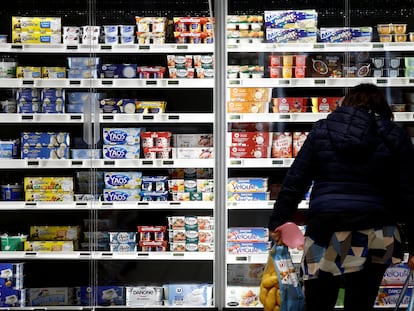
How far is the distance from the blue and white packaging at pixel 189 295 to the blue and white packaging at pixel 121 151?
1.08m

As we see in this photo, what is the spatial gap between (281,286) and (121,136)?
6.28ft

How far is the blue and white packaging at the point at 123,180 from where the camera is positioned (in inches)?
207

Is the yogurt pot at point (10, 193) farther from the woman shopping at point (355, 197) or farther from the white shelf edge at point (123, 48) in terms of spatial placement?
the woman shopping at point (355, 197)

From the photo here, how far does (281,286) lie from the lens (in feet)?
13.0

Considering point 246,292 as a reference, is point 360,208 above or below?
above

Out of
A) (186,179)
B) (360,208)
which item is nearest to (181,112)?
(186,179)

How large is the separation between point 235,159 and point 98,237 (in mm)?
1228

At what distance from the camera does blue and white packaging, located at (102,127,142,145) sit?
A: 5.22 meters

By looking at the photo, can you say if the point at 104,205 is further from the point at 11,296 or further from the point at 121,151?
the point at 11,296

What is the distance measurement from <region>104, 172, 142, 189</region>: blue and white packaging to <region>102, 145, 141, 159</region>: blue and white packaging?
14 centimetres

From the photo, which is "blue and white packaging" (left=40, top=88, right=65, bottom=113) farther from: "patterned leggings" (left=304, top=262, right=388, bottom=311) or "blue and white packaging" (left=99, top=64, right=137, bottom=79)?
"patterned leggings" (left=304, top=262, right=388, bottom=311)

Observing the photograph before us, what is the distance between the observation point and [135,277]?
210 inches

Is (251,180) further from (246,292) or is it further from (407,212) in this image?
(407,212)

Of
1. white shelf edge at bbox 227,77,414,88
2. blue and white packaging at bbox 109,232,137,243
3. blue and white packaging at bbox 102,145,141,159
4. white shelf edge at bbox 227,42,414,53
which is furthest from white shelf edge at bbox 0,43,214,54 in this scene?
blue and white packaging at bbox 109,232,137,243
